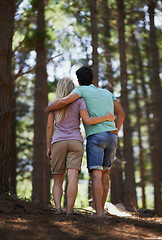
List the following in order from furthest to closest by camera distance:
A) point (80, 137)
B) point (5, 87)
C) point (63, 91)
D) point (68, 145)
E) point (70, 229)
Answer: point (5, 87) → point (63, 91) → point (80, 137) → point (68, 145) → point (70, 229)

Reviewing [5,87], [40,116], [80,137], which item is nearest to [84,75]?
[80,137]

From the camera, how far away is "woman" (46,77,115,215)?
170 inches

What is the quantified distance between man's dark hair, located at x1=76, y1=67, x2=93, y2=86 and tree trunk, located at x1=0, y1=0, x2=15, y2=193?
7.73ft

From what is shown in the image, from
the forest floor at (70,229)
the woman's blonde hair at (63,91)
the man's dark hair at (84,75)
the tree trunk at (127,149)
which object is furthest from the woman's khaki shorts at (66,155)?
the tree trunk at (127,149)

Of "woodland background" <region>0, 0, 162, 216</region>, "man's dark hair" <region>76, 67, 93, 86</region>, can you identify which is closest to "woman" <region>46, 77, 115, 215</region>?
"man's dark hair" <region>76, 67, 93, 86</region>

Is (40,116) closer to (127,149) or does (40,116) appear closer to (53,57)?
(127,149)

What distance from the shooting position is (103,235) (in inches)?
121

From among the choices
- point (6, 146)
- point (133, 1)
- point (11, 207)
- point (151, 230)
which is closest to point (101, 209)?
point (151, 230)

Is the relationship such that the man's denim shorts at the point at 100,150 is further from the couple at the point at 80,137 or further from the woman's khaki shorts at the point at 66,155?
the woman's khaki shorts at the point at 66,155

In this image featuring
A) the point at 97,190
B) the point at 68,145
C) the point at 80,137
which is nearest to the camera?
the point at 97,190

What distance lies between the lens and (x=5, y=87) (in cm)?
656

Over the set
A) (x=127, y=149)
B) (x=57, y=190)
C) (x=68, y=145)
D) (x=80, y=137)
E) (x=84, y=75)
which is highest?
(x=84, y=75)

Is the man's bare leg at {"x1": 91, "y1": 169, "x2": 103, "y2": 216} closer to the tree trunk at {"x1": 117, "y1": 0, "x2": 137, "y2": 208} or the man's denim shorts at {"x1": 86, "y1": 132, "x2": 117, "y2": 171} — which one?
the man's denim shorts at {"x1": 86, "y1": 132, "x2": 117, "y2": 171}

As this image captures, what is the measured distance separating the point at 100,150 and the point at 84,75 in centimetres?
124
